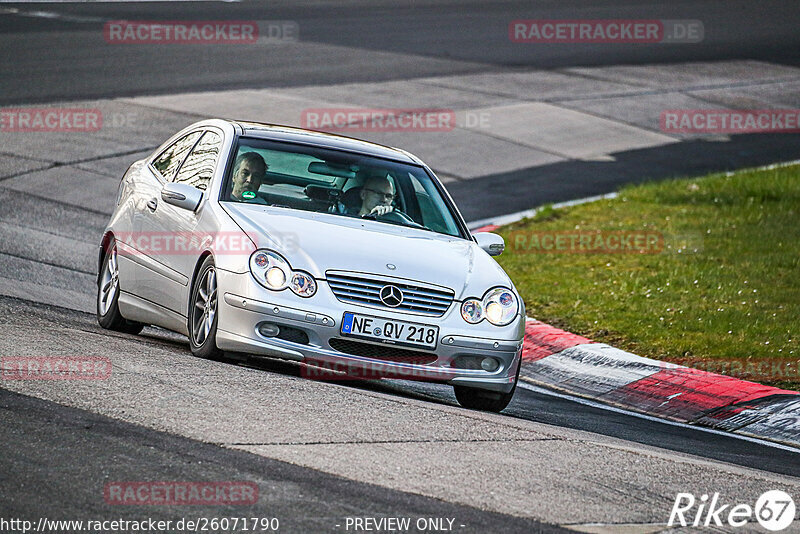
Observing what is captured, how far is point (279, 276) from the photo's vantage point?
7.48m

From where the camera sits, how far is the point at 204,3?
33.1m

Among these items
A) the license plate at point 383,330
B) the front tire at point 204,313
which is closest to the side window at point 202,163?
the front tire at point 204,313

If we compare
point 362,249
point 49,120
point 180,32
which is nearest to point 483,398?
point 362,249

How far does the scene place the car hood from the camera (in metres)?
7.56

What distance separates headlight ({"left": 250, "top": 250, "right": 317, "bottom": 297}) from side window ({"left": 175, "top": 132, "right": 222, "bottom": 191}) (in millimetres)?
1178

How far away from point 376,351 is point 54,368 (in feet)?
6.04

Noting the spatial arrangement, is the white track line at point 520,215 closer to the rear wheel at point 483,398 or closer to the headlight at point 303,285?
the rear wheel at point 483,398

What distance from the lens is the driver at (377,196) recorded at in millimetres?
8672

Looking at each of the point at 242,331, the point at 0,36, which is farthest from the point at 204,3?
the point at 242,331

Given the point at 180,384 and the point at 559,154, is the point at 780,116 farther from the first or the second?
the point at 180,384

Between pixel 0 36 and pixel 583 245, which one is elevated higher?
pixel 0 36

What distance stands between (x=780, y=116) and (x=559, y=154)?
20.7 ft

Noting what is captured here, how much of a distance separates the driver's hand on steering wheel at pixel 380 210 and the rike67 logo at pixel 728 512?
11.3ft

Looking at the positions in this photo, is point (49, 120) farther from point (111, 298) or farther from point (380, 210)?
point (380, 210)
